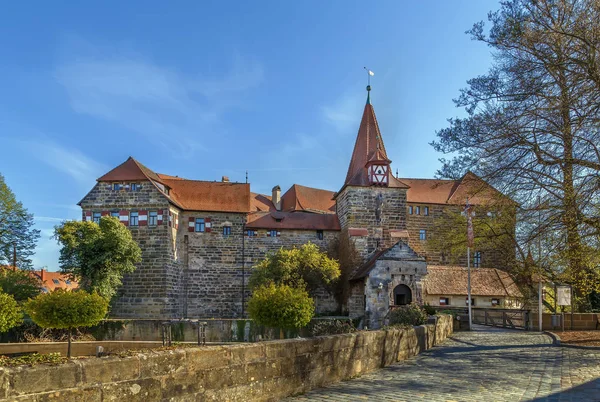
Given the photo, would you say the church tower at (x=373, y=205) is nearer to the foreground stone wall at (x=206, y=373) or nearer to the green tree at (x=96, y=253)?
the green tree at (x=96, y=253)

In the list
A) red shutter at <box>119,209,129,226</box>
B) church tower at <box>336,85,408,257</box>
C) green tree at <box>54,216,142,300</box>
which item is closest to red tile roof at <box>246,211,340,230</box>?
church tower at <box>336,85,408,257</box>

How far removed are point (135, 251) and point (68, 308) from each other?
11.3 m

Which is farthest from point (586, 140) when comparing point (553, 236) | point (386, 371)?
point (386, 371)

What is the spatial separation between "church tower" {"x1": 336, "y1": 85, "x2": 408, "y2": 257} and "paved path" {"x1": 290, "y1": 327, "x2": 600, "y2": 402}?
2447 cm

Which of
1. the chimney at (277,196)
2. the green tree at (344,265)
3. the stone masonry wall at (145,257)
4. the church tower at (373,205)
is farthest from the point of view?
the chimney at (277,196)

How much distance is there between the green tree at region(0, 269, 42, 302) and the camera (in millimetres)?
30719

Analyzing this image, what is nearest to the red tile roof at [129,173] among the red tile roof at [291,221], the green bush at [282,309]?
the red tile roof at [291,221]

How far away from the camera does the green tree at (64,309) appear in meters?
22.6

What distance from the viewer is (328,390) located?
24.3ft

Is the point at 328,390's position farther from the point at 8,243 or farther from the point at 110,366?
the point at 8,243

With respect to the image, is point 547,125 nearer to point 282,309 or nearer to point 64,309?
point 282,309

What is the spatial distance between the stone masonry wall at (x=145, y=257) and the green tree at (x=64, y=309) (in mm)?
11688

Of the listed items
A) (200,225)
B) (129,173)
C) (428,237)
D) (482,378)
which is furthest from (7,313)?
(428,237)

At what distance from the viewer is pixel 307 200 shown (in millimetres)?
54312
